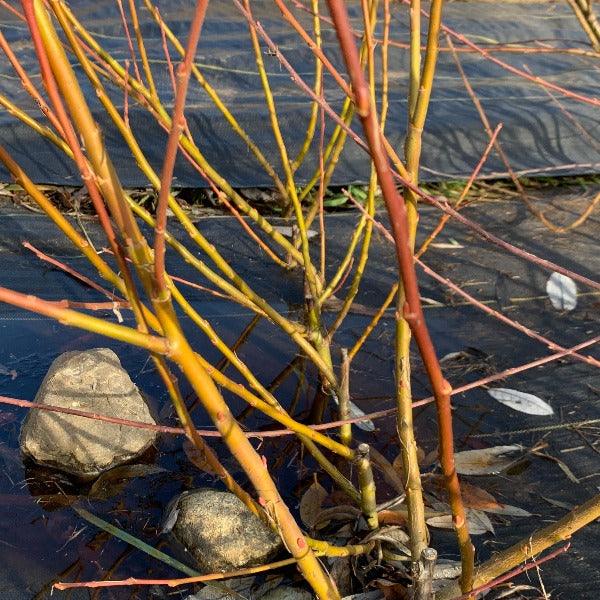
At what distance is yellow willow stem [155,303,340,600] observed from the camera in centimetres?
81

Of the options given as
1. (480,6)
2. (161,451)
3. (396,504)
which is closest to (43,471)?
(161,451)

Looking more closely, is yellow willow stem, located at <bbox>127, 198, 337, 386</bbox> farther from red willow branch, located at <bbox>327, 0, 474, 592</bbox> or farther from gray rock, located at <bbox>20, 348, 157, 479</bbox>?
red willow branch, located at <bbox>327, 0, 474, 592</bbox>

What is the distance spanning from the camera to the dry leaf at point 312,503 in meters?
1.66

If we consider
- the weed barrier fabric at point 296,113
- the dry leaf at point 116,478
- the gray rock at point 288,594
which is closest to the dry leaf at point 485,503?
the gray rock at point 288,594

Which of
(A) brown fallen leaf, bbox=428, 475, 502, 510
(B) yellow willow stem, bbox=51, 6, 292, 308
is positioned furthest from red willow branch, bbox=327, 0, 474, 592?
(A) brown fallen leaf, bbox=428, 475, 502, 510

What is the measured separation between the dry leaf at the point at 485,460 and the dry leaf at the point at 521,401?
141 millimetres

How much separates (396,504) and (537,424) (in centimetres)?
50

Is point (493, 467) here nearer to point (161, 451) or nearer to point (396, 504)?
point (396, 504)

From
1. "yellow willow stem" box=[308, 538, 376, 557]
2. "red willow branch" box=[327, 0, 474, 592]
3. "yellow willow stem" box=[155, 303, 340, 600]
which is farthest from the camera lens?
"yellow willow stem" box=[308, 538, 376, 557]

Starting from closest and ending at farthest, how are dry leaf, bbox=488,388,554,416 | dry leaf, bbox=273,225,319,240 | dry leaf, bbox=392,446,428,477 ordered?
dry leaf, bbox=392,446,428,477 → dry leaf, bbox=488,388,554,416 → dry leaf, bbox=273,225,319,240

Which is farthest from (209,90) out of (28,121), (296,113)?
(296,113)

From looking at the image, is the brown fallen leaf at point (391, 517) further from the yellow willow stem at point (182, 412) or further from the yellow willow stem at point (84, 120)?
the yellow willow stem at point (84, 120)

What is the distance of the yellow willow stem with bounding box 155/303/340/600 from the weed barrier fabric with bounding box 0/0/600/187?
82.8 inches

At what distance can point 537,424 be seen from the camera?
191 centimetres
